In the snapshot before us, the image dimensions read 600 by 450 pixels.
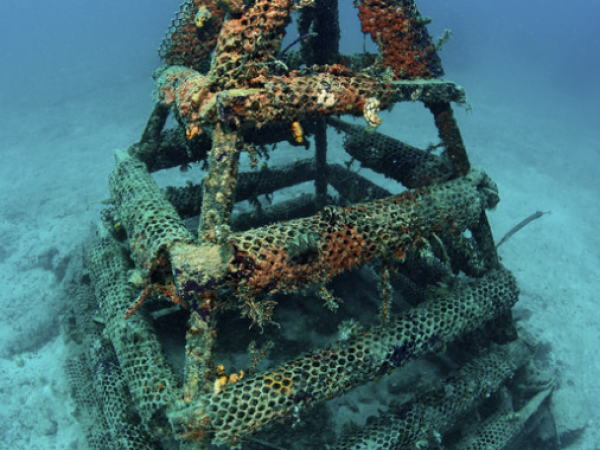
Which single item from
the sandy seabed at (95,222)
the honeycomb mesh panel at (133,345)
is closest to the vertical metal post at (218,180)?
A: the honeycomb mesh panel at (133,345)

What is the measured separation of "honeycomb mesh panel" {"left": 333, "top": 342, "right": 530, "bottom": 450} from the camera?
12.7 feet

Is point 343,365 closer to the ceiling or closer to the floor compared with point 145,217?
closer to the floor

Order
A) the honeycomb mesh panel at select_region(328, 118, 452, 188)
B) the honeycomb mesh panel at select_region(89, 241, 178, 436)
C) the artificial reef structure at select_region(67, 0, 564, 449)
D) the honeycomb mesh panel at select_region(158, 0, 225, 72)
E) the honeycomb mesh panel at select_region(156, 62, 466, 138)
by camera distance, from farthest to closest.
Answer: the honeycomb mesh panel at select_region(158, 0, 225, 72) < the honeycomb mesh panel at select_region(328, 118, 452, 188) < the honeycomb mesh panel at select_region(89, 241, 178, 436) < the artificial reef structure at select_region(67, 0, 564, 449) < the honeycomb mesh panel at select_region(156, 62, 466, 138)

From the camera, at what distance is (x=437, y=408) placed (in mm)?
4285

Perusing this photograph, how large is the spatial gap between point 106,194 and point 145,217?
10.8 metres

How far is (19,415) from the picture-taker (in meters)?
5.83

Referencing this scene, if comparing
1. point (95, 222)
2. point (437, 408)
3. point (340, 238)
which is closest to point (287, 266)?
point (340, 238)

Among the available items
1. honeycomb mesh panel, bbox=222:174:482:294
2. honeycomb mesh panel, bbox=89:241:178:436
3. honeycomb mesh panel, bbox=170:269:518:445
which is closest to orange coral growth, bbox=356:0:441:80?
honeycomb mesh panel, bbox=222:174:482:294

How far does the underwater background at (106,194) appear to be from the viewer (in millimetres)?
6609

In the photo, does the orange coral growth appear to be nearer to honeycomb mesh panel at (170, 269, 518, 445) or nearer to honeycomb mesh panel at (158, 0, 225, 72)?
honeycomb mesh panel at (158, 0, 225, 72)

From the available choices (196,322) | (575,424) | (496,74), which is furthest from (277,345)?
(496,74)

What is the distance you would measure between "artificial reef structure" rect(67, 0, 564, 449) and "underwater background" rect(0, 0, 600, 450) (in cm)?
115

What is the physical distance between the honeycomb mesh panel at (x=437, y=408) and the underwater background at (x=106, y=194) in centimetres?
225

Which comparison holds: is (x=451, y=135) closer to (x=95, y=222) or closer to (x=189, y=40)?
(x=189, y=40)
